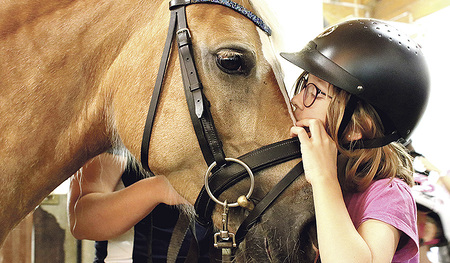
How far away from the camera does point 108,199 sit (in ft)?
3.98

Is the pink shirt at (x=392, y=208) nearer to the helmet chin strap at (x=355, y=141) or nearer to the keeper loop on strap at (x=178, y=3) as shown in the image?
the helmet chin strap at (x=355, y=141)

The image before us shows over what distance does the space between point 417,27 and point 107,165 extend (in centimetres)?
214

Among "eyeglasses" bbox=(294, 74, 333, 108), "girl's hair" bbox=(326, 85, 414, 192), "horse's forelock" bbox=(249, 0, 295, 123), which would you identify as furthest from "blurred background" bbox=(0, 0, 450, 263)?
"girl's hair" bbox=(326, 85, 414, 192)

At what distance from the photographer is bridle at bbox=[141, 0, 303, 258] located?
0.87 metres

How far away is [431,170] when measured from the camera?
5.54ft

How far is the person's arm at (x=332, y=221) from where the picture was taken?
2.55 feet

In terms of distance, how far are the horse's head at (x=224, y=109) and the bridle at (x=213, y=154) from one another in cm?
2

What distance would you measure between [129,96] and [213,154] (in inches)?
10.3

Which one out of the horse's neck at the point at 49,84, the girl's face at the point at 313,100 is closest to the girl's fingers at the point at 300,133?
the girl's face at the point at 313,100

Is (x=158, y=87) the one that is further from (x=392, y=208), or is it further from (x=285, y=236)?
(x=392, y=208)

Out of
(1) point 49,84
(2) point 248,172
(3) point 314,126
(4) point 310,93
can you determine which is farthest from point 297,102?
(1) point 49,84

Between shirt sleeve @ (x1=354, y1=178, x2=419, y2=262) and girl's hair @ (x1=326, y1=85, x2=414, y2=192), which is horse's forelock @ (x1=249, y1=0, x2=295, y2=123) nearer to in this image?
girl's hair @ (x1=326, y1=85, x2=414, y2=192)

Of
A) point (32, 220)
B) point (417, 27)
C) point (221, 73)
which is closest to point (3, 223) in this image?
point (221, 73)

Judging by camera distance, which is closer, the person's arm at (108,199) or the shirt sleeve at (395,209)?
the shirt sleeve at (395,209)
